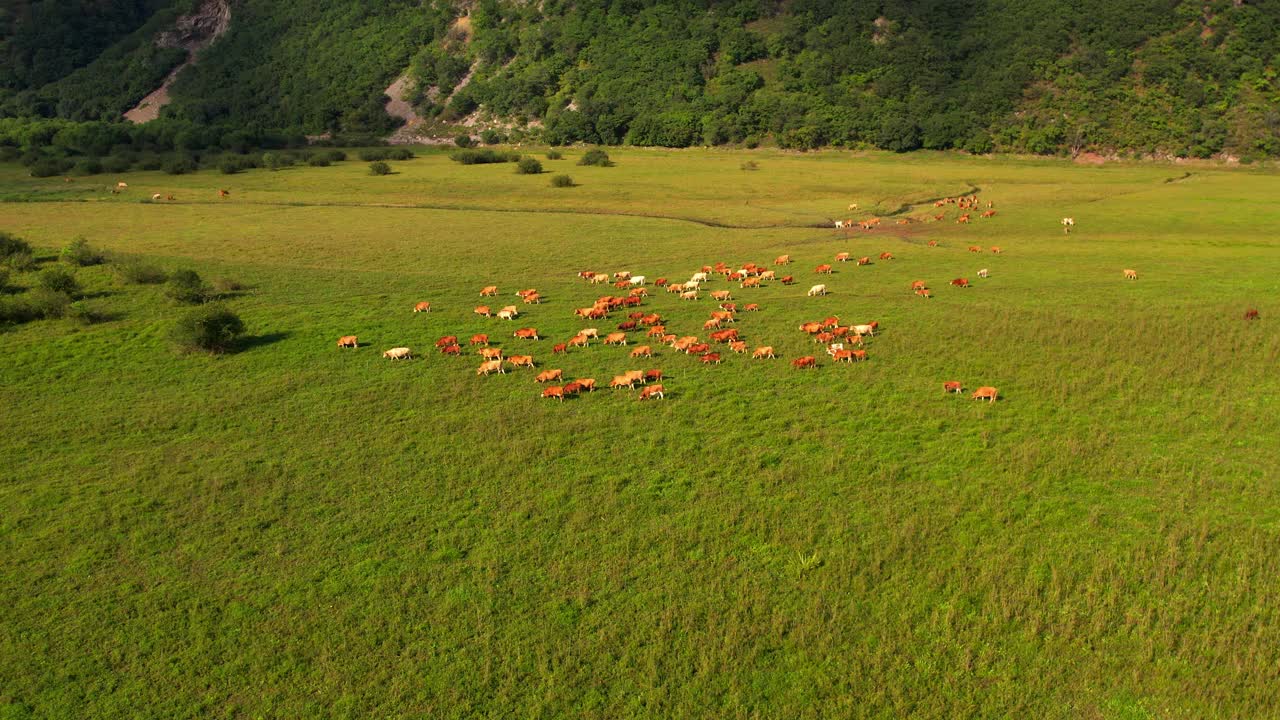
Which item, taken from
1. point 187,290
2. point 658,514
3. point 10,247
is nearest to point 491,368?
point 658,514

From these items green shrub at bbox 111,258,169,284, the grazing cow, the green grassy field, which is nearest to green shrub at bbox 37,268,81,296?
the green grassy field

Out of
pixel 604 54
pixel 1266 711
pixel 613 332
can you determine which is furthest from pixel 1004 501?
pixel 604 54

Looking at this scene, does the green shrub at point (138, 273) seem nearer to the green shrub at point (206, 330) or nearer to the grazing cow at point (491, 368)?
the green shrub at point (206, 330)

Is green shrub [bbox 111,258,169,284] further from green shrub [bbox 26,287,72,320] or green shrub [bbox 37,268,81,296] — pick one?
green shrub [bbox 26,287,72,320]

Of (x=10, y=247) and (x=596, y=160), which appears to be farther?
(x=596, y=160)

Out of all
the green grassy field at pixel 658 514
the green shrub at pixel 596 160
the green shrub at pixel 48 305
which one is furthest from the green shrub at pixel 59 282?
the green shrub at pixel 596 160

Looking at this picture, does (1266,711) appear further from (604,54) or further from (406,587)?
(604,54)

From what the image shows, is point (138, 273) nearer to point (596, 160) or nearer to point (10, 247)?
point (10, 247)
